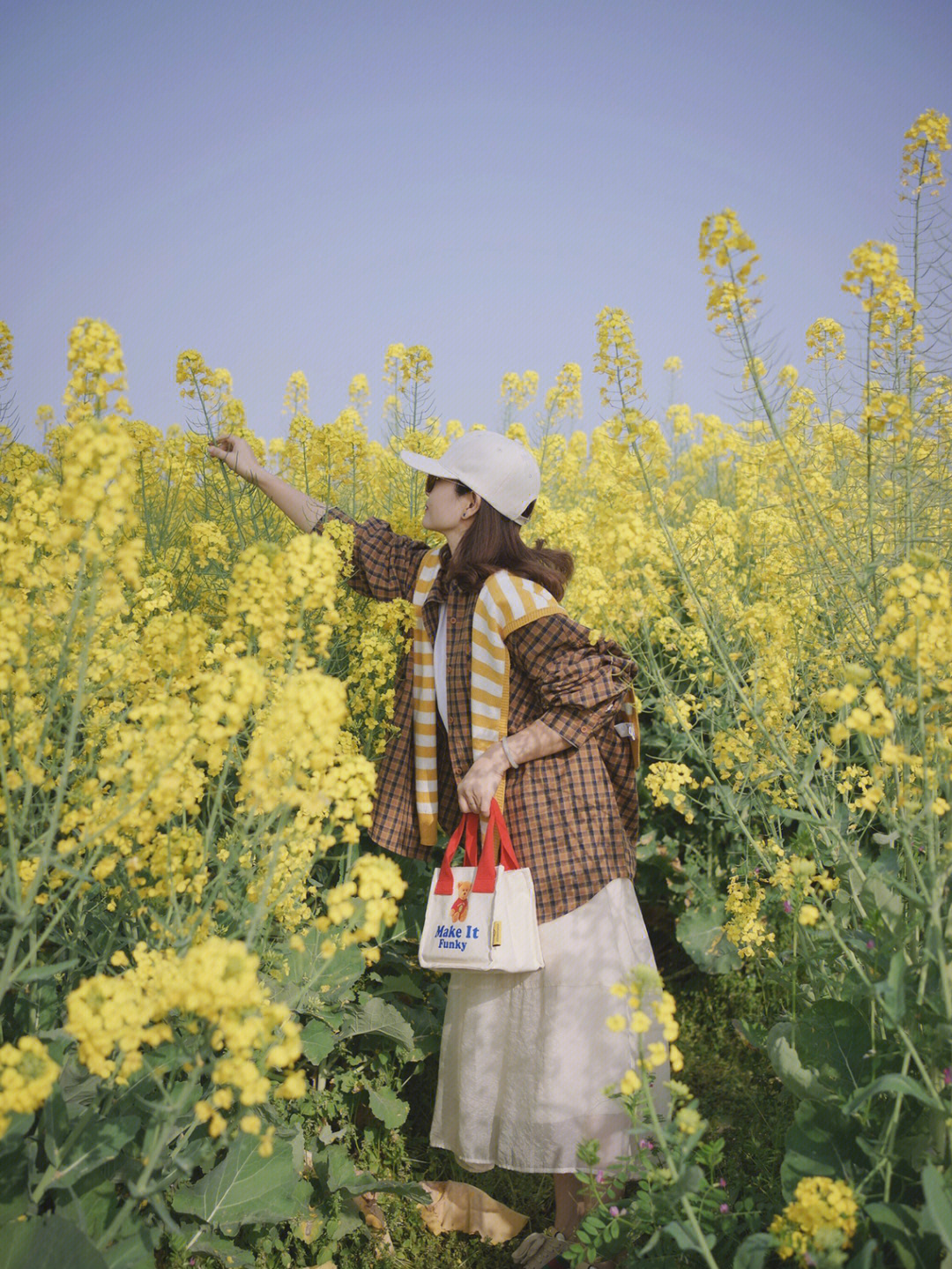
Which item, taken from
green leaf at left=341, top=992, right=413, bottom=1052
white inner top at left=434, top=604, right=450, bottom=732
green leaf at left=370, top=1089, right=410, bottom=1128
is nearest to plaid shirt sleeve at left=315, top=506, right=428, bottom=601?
white inner top at left=434, top=604, right=450, bottom=732

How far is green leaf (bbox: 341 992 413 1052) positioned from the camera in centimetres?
267

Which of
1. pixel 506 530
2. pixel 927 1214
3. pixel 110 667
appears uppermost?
pixel 506 530

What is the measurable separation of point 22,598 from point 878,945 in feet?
5.29

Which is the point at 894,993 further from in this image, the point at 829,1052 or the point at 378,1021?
the point at 378,1021

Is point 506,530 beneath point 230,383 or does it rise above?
beneath

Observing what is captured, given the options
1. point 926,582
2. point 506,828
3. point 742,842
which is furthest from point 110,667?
point 742,842

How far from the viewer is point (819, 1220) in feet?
4.73

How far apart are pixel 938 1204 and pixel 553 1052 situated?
1104 mm

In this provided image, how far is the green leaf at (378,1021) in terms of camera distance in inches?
105

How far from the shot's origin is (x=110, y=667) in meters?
1.90

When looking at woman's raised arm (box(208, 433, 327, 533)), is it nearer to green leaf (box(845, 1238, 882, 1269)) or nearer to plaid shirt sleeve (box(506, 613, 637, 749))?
plaid shirt sleeve (box(506, 613, 637, 749))

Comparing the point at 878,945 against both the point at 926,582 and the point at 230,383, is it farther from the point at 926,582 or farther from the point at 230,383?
the point at 230,383

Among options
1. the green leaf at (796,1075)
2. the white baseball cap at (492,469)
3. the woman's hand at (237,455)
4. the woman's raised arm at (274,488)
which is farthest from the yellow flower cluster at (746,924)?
the woman's hand at (237,455)

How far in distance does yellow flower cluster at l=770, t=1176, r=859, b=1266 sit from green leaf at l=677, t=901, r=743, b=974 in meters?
1.85
